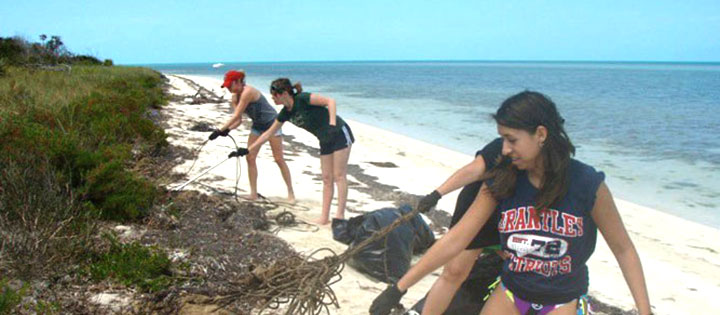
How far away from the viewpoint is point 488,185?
224cm

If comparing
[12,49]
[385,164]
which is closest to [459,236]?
[385,164]

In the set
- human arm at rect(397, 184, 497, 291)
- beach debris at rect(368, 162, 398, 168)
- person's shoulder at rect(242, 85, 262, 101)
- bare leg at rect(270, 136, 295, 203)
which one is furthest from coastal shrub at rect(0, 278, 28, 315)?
beach debris at rect(368, 162, 398, 168)

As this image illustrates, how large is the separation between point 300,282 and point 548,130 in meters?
1.52

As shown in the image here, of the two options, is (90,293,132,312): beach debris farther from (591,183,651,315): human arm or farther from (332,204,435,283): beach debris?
(591,183,651,315): human arm

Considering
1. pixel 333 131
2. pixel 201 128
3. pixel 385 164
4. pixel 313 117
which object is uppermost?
pixel 313 117

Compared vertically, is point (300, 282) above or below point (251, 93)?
below

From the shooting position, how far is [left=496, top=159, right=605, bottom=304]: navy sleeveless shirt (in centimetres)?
208

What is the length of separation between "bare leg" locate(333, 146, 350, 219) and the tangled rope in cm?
150

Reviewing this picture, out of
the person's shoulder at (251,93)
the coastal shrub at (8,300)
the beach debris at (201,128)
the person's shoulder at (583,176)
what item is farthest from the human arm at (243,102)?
the beach debris at (201,128)

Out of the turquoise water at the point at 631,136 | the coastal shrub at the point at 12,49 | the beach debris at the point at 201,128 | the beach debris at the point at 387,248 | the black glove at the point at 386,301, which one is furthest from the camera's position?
the coastal shrub at the point at 12,49

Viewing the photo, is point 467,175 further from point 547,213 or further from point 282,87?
point 282,87

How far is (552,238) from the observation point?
2.09 m

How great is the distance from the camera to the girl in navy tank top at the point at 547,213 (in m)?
2.07

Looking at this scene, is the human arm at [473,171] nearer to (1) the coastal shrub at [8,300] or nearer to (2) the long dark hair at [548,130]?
(2) the long dark hair at [548,130]
